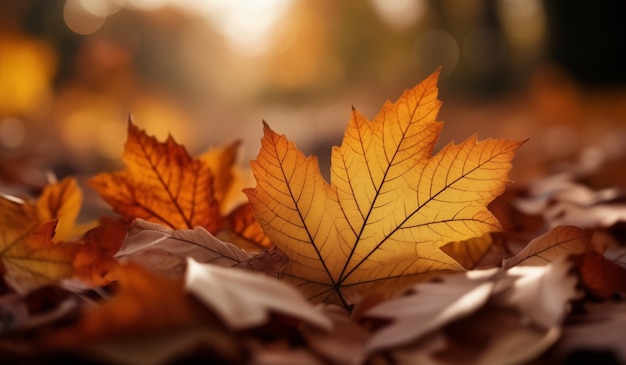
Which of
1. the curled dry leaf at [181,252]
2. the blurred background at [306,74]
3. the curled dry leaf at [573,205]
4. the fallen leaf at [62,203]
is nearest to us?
the curled dry leaf at [181,252]

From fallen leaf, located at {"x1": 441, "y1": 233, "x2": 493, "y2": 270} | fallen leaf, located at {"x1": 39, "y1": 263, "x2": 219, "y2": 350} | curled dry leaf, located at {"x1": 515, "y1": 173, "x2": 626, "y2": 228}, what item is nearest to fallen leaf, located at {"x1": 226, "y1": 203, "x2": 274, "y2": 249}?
fallen leaf, located at {"x1": 441, "y1": 233, "x2": 493, "y2": 270}

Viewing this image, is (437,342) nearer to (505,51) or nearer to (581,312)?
(581,312)

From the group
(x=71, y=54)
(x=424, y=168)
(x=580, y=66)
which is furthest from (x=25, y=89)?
(x=580, y=66)

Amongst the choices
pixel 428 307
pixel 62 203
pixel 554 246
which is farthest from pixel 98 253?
pixel 554 246

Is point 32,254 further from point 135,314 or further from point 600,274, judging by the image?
point 600,274

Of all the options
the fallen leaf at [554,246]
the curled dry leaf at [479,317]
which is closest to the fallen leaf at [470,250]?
the fallen leaf at [554,246]

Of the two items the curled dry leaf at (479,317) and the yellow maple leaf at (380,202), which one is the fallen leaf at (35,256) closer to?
the yellow maple leaf at (380,202)
